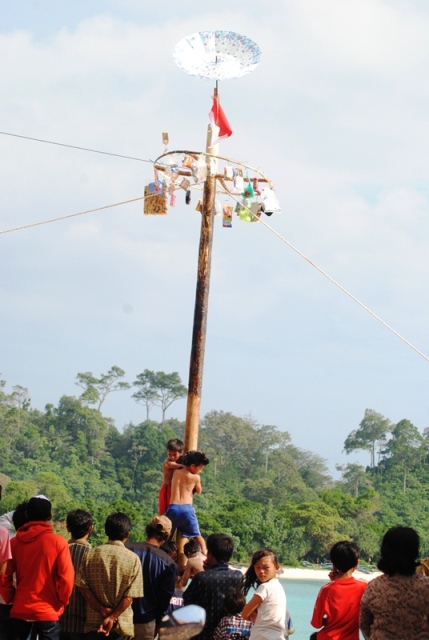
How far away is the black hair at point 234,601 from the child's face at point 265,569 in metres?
0.15

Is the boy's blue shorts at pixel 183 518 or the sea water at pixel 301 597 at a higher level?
the boy's blue shorts at pixel 183 518

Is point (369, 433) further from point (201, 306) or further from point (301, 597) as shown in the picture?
point (201, 306)

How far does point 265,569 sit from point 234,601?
9.4 inches

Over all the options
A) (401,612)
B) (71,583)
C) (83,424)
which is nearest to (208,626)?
(71,583)

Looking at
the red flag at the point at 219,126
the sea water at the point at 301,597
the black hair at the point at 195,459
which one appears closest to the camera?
the black hair at the point at 195,459

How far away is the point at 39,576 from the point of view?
4500 millimetres

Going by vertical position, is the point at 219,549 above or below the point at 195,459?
below

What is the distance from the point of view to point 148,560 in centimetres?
466

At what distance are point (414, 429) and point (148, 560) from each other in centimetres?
4400

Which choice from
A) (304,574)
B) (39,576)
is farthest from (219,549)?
(304,574)

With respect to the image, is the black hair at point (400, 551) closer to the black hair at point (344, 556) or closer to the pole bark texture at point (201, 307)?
the black hair at point (344, 556)

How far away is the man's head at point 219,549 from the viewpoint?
4777 mm

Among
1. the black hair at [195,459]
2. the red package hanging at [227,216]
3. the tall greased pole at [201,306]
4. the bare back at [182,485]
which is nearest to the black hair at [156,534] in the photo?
the black hair at [195,459]

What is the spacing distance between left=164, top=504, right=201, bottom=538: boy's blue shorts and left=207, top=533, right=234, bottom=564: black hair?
6.80ft
